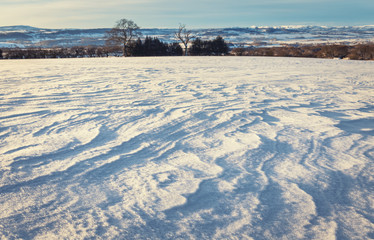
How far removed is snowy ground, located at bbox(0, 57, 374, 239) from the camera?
1507 millimetres

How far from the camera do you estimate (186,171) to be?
6.96ft

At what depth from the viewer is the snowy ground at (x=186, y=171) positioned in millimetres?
1507

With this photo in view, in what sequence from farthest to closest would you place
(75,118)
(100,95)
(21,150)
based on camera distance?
1. (100,95)
2. (75,118)
3. (21,150)

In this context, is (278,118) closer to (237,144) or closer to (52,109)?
(237,144)

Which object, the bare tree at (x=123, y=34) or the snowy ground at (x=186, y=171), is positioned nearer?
the snowy ground at (x=186, y=171)

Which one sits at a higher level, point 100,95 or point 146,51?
point 146,51

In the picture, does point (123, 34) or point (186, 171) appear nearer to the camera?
point (186, 171)

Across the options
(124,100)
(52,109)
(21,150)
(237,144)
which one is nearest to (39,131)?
(21,150)

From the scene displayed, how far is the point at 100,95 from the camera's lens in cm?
501

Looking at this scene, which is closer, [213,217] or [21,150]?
[213,217]

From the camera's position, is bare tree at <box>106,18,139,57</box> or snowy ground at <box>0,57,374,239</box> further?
bare tree at <box>106,18,139,57</box>

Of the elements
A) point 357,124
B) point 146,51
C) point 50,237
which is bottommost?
point 50,237

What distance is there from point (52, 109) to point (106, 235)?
3.13 m

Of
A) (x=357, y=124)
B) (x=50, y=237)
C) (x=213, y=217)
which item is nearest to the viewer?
(x=50, y=237)
